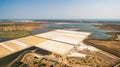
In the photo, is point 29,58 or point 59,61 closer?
point 59,61

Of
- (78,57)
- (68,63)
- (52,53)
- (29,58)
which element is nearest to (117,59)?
(78,57)

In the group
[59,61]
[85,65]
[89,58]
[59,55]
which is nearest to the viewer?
[85,65]

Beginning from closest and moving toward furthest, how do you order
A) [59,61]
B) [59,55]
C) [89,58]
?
[59,61] → [89,58] → [59,55]

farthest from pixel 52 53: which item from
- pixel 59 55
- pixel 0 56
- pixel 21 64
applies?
pixel 0 56

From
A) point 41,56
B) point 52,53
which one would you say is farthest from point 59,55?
point 41,56

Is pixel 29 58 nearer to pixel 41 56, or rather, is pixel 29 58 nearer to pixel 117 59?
pixel 41 56

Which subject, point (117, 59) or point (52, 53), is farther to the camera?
point (52, 53)

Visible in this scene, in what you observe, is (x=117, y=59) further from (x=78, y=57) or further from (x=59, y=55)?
(x=59, y=55)

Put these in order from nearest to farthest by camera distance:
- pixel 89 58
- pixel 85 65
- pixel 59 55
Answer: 1. pixel 85 65
2. pixel 89 58
3. pixel 59 55
